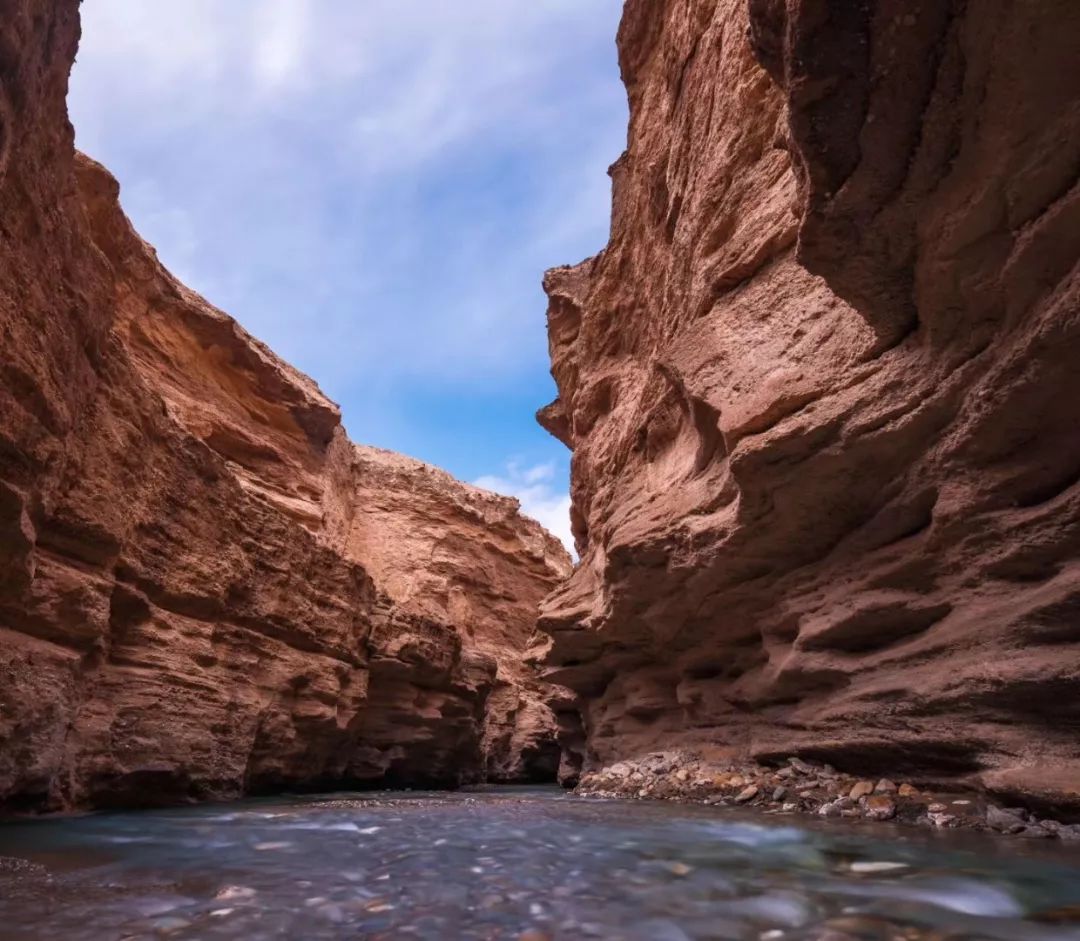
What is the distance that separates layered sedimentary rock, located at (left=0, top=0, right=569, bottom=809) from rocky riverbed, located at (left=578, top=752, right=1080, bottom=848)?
5221 millimetres

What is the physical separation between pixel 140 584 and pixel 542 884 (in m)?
A: 7.03

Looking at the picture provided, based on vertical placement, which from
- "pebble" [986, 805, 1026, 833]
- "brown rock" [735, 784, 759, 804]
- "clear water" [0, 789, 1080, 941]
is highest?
"brown rock" [735, 784, 759, 804]

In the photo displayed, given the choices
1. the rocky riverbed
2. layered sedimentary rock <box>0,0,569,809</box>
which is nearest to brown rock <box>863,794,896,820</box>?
the rocky riverbed

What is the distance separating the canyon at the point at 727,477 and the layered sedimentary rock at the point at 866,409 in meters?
0.03

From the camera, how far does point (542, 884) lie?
3.26 meters

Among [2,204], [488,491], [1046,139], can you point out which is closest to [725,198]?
[1046,139]

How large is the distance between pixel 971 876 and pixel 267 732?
966 cm

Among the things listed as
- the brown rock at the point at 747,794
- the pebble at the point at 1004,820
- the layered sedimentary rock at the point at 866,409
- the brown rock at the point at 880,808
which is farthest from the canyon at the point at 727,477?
the brown rock at the point at 747,794

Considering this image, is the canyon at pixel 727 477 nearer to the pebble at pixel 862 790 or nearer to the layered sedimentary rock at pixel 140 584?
the layered sedimentary rock at pixel 140 584

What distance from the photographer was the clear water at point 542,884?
8.33 ft

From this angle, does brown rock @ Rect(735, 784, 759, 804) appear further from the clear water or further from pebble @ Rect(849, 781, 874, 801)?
the clear water

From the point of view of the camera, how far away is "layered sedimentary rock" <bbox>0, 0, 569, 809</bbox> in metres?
5.59

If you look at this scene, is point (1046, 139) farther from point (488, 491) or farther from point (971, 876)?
point (488, 491)

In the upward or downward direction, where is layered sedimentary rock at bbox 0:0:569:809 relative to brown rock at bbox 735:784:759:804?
upward
